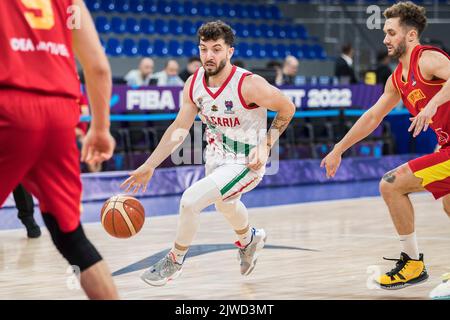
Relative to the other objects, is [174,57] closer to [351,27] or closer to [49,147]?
[351,27]

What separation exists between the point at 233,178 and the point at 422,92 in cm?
139

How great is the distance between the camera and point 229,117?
668 centimetres

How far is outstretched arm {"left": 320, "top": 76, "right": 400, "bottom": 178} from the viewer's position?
6328mm

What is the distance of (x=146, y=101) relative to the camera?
13297 millimetres

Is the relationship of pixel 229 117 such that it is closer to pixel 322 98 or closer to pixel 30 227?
pixel 30 227

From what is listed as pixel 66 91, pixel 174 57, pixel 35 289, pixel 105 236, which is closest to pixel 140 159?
pixel 105 236

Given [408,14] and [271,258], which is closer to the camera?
[408,14]

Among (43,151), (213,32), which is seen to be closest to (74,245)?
(43,151)

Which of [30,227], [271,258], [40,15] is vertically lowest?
[30,227]

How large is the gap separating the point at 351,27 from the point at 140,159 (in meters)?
10.7

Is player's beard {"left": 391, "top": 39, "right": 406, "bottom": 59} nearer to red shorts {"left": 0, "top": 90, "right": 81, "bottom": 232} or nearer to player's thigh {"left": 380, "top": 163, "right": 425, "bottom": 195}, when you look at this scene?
player's thigh {"left": 380, "top": 163, "right": 425, "bottom": 195}

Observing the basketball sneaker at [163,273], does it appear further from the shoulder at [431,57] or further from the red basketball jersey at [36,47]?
the red basketball jersey at [36,47]
